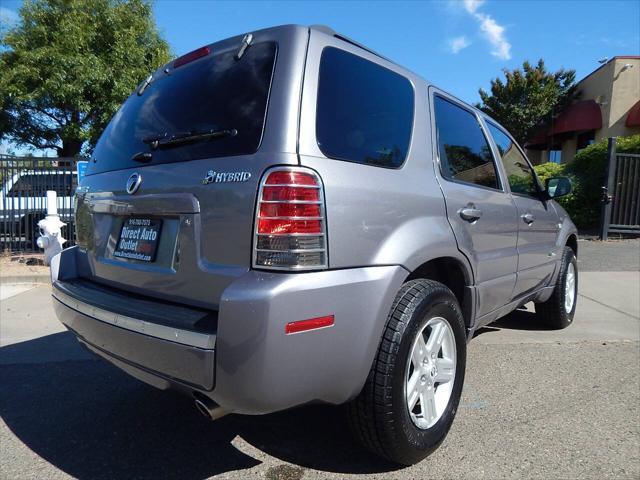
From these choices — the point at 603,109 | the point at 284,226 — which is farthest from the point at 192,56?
the point at 603,109

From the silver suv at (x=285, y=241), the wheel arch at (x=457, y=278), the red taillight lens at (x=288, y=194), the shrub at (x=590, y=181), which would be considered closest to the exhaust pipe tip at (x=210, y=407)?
the silver suv at (x=285, y=241)

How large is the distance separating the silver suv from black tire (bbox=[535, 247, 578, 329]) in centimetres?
213

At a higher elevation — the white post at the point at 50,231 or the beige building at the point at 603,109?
the beige building at the point at 603,109

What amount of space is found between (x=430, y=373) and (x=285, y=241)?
3.74 ft

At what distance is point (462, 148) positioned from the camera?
119 inches

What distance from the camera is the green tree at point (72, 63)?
13492 millimetres

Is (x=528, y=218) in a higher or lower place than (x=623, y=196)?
lower

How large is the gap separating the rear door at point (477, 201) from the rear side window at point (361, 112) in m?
0.35

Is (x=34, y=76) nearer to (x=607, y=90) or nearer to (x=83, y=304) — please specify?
(x=83, y=304)

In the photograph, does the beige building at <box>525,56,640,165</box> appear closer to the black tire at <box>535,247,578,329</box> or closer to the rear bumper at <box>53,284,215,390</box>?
the black tire at <box>535,247,578,329</box>

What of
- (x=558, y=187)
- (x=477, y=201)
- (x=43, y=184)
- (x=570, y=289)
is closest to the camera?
(x=477, y=201)

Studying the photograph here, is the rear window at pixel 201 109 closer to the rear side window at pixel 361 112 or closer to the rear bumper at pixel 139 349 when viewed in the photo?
the rear side window at pixel 361 112

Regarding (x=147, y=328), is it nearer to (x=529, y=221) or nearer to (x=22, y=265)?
(x=529, y=221)

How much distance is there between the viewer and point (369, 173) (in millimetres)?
2102
